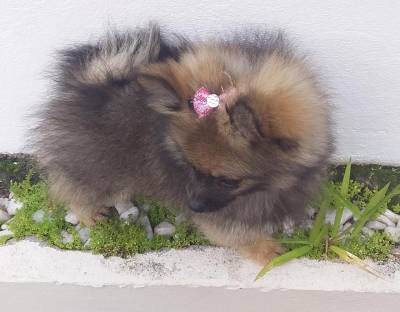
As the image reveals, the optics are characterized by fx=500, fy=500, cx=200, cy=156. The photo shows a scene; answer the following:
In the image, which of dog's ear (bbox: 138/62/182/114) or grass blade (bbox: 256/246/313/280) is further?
grass blade (bbox: 256/246/313/280)

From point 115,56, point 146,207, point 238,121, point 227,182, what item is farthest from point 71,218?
point 238,121

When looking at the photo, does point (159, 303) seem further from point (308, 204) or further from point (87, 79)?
point (87, 79)

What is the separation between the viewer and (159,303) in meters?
2.20

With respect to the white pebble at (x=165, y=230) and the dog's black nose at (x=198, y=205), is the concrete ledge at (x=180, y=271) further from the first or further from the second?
the dog's black nose at (x=198, y=205)

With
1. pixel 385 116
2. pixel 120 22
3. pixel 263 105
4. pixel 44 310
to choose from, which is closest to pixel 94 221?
pixel 44 310

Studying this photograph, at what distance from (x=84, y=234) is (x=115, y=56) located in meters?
0.94

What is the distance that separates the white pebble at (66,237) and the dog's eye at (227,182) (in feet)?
Result: 3.43

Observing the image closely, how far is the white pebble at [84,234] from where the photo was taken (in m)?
2.33

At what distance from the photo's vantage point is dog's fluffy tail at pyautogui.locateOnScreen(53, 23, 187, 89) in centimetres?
178

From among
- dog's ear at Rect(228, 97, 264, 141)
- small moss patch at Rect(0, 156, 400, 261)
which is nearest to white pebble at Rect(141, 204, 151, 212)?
small moss patch at Rect(0, 156, 400, 261)

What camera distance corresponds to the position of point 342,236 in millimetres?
2213

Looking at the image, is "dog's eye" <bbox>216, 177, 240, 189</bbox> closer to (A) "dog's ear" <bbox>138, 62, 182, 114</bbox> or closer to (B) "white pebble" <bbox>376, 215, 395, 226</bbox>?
(A) "dog's ear" <bbox>138, 62, 182, 114</bbox>

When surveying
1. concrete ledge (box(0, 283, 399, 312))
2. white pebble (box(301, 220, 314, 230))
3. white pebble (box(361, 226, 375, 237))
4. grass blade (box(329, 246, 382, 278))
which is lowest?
concrete ledge (box(0, 283, 399, 312))

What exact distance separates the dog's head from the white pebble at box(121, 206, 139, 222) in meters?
0.72
